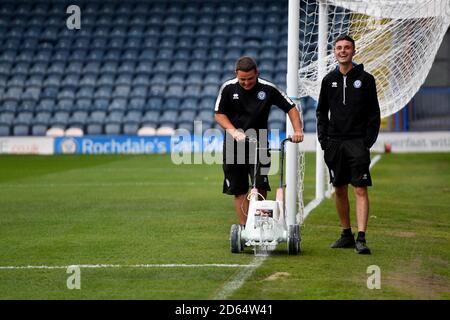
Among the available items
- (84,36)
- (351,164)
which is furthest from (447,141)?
(351,164)

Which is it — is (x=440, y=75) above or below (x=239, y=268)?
above

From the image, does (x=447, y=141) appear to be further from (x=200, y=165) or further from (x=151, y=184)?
(x=151, y=184)

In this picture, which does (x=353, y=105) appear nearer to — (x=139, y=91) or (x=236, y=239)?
(x=236, y=239)

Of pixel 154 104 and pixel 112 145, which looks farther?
pixel 154 104

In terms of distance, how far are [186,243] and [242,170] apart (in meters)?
1.00

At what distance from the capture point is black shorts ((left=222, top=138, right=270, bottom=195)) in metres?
9.61

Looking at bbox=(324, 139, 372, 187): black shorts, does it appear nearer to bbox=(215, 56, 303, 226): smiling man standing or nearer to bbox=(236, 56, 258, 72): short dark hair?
bbox=(215, 56, 303, 226): smiling man standing

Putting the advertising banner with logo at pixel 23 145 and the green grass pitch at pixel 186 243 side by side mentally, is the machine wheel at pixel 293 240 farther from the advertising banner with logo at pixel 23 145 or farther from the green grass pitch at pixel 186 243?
the advertising banner with logo at pixel 23 145

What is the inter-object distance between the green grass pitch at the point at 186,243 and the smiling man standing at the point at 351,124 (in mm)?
629

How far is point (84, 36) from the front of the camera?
3612 centimetres

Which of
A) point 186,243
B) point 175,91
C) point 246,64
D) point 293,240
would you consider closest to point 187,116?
point 175,91

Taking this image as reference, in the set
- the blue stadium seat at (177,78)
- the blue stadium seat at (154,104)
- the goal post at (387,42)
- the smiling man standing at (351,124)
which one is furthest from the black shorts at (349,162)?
the blue stadium seat at (177,78)

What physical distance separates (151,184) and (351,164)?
30.9 ft

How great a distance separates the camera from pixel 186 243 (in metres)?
10.2
